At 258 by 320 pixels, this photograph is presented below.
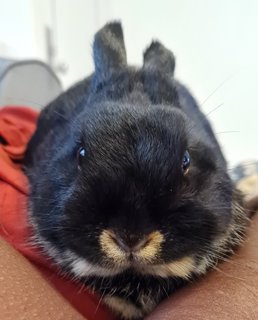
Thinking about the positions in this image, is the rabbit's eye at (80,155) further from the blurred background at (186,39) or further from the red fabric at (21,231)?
the blurred background at (186,39)

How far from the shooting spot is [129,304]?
0.80 meters

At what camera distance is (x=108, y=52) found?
94 centimetres

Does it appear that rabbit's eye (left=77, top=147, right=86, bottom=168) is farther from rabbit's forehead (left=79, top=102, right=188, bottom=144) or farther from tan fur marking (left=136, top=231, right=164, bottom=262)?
tan fur marking (left=136, top=231, right=164, bottom=262)

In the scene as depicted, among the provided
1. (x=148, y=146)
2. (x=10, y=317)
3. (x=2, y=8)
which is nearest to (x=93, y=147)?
(x=148, y=146)

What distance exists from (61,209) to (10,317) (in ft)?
0.54

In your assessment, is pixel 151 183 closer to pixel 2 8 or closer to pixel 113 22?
pixel 113 22

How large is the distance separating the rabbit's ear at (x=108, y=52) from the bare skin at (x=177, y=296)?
1.11 ft

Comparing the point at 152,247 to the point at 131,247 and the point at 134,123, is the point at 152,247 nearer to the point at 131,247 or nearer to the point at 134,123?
the point at 131,247

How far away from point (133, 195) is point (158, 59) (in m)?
0.42

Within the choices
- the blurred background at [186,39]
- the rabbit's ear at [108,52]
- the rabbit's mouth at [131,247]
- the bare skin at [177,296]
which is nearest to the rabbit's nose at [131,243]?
the rabbit's mouth at [131,247]

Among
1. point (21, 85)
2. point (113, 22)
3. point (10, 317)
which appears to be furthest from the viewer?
point (21, 85)

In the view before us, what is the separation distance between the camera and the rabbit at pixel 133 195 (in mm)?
640

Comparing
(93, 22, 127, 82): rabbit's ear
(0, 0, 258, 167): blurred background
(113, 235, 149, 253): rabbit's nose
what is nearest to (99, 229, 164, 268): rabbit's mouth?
(113, 235, 149, 253): rabbit's nose

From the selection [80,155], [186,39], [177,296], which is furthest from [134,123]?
[186,39]
